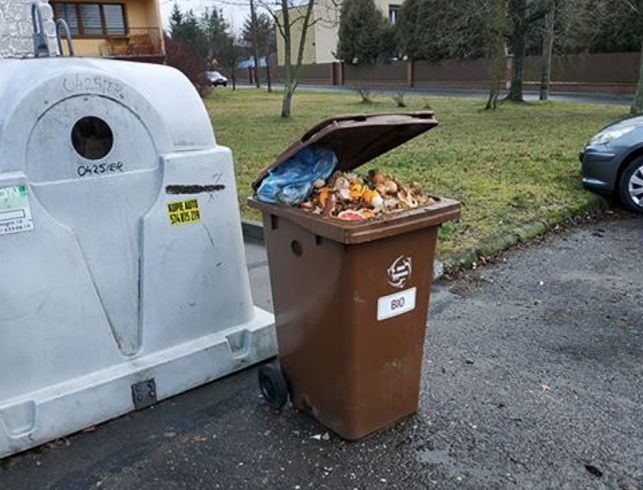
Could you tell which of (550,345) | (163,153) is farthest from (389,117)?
(550,345)

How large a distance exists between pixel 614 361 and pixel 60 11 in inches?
1094

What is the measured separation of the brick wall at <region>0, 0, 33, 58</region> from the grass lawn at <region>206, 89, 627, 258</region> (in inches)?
109

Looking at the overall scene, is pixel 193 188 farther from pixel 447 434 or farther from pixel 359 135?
pixel 447 434

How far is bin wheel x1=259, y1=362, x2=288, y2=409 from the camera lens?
2.73m

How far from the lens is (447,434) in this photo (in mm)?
2598

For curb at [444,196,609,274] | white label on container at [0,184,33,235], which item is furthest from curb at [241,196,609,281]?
white label on container at [0,184,33,235]

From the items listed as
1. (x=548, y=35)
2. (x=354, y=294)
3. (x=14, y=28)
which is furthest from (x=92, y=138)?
(x=548, y=35)

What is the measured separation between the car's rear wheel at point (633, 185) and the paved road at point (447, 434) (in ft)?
9.23

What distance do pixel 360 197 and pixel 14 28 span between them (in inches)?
214

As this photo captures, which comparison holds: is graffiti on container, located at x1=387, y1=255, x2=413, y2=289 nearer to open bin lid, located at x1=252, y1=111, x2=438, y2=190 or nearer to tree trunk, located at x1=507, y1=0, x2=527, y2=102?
open bin lid, located at x1=252, y1=111, x2=438, y2=190

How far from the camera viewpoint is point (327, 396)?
254 cm

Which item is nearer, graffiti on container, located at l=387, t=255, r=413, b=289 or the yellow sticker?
graffiti on container, located at l=387, t=255, r=413, b=289

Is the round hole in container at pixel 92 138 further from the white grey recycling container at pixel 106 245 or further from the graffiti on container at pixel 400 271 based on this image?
the graffiti on container at pixel 400 271

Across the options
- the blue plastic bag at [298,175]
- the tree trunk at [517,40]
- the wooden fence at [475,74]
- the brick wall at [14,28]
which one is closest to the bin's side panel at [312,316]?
Answer: the blue plastic bag at [298,175]
